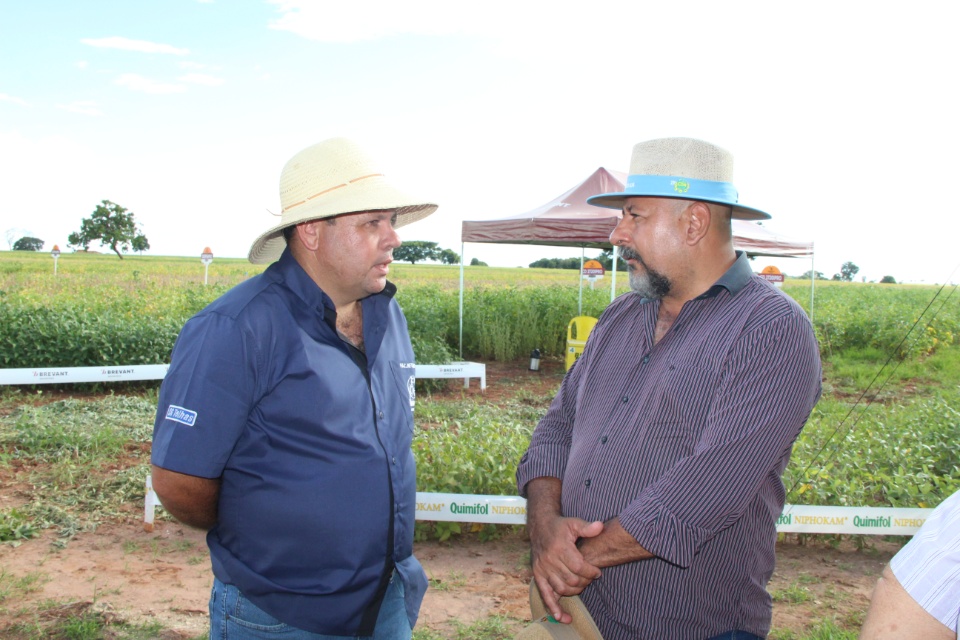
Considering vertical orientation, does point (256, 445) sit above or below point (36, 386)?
above

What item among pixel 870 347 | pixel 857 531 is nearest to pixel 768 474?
pixel 857 531

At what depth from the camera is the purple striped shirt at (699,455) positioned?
1941 millimetres

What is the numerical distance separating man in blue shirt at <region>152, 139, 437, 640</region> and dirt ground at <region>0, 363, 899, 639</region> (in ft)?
6.23

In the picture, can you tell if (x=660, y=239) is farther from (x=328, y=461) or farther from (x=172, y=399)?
(x=172, y=399)

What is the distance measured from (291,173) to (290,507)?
98cm

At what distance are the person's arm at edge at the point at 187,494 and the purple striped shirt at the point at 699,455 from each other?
105 centimetres

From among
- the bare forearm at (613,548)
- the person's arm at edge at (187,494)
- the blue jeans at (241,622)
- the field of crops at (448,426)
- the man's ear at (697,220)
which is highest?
the man's ear at (697,220)

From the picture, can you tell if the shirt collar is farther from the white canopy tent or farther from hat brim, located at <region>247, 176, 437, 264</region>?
the white canopy tent

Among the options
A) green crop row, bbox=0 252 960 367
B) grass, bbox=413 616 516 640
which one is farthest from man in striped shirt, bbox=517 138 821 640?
green crop row, bbox=0 252 960 367

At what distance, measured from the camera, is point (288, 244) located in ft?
7.83

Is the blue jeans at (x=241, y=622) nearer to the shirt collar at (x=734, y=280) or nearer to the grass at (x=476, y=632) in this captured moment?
the shirt collar at (x=734, y=280)

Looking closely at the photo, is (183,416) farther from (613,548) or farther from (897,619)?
(897,619)

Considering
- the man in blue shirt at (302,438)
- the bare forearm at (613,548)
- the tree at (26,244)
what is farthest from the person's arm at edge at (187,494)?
the tree at (26,244)

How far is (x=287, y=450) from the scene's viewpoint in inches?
81.0
